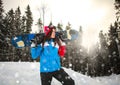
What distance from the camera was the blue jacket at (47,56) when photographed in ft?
16.3

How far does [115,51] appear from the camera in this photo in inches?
1842

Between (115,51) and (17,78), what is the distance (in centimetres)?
4018

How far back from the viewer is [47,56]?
5.02 m

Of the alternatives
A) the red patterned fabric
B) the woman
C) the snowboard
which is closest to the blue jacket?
the woman

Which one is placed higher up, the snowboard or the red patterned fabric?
the snowboard

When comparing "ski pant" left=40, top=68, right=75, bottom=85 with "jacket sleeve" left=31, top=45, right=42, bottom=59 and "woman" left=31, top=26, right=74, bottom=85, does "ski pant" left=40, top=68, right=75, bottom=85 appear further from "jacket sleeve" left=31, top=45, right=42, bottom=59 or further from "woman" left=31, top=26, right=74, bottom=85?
"jacket sleeve" left=31, top=45, right=42, bottom=59

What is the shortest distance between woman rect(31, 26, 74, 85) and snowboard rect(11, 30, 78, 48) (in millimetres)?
202

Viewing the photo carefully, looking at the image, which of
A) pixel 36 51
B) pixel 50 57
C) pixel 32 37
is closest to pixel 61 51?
pixel 50 57

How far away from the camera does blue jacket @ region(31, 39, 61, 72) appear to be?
4.96 meters

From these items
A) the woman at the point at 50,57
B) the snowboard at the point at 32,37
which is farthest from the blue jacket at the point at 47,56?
the snowboard at the point at 32,37

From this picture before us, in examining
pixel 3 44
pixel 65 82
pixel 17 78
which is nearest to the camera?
pixel 65 82

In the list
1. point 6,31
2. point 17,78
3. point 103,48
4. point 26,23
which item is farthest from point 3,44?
point 103,48

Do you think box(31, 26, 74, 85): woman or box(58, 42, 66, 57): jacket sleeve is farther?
box(58, 42, 66, 57): jacket sleeve

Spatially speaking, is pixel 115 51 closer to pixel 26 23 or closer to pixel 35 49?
pixel 26 23
